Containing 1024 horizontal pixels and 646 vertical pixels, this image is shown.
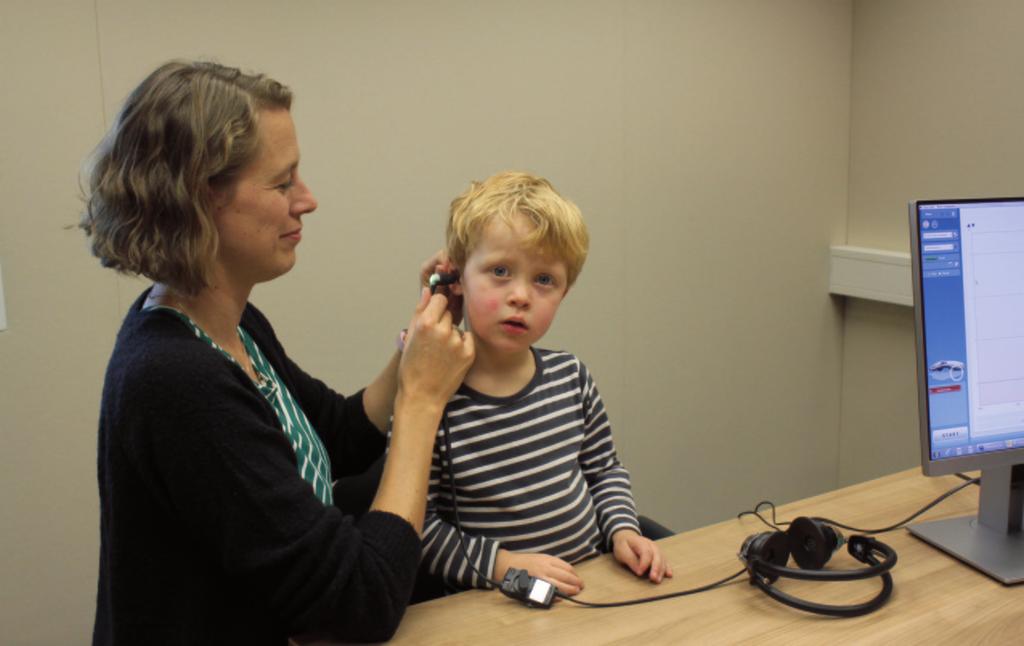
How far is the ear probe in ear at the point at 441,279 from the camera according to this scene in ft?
5.02

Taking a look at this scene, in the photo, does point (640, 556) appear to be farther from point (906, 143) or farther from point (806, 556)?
point (906, 143)

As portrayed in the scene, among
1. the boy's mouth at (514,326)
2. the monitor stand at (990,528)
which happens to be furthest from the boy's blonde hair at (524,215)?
the monitor stand at (990,528)

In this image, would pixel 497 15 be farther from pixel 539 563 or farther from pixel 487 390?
pixel 539 563

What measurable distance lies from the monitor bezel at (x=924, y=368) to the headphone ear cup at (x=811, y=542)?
171 mm

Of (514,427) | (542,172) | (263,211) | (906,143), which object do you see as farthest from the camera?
(906,143)

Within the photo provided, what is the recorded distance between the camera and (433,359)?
142cm

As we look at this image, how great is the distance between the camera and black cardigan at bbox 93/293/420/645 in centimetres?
117

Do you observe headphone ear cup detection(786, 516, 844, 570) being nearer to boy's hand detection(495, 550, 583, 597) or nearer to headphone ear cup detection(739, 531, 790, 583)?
headphone ear cup detection(739, 531, 790, 583)

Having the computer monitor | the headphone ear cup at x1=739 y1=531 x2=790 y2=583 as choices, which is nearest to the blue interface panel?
the computer monitor

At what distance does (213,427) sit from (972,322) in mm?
1078

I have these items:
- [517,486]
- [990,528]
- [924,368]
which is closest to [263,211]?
[517,486]

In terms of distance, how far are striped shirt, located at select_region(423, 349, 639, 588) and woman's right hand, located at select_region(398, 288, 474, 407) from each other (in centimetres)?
11

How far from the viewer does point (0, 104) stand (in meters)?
1.96

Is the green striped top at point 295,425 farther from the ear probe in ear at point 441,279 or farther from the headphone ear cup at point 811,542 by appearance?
the headphone ear cup at point 811,542
